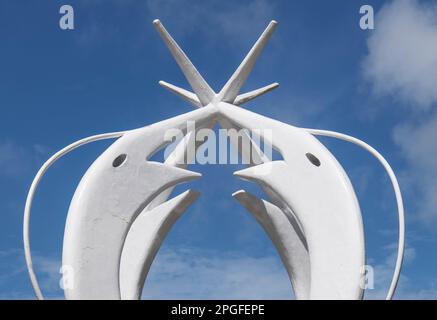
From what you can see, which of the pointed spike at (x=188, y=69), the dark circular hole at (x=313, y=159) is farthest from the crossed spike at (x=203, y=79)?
the dark circular hole at (x=313, y=159)

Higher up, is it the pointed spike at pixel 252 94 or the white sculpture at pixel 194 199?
the pointed spike at pixel 252 94

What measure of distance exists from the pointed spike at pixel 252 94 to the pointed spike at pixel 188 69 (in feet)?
4.25

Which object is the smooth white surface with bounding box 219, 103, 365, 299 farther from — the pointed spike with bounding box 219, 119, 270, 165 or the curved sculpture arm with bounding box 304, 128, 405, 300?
the pointed spike with bounding box 219, 119, 270, 165

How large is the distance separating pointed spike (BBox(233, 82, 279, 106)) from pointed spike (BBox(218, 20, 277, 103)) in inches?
33.6

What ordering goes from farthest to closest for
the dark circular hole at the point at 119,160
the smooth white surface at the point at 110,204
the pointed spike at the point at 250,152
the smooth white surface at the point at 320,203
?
1. the pointed spike at the point at 250,152
2. the dark circular hole at the point at 119,160
3. the smooth white surface at the point at 320,203
4. the smooth white surface at the point at 110,204

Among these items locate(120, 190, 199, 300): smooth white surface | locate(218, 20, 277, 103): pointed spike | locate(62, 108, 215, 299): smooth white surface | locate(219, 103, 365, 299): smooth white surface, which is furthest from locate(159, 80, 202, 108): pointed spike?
locate(120, 190, 199, 300): smooth white surface

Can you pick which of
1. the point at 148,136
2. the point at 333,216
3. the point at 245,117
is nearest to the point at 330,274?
the point at 333,216

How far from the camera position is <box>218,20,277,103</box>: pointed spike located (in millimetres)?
18531

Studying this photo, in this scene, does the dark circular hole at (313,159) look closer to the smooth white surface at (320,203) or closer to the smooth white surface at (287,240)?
the smooth white surface at (320,203)

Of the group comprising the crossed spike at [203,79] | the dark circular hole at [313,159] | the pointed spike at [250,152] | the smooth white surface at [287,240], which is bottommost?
the smooth white surface at [287,240]

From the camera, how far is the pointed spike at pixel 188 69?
18.4 metres

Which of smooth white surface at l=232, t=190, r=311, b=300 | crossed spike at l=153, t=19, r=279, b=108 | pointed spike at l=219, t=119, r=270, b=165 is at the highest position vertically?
crossed spike at l=153, t=19, r=279, b=108

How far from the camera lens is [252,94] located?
20.2 m

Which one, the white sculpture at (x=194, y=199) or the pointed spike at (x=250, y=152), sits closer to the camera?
the white sculpture at (x=194, y=199)
